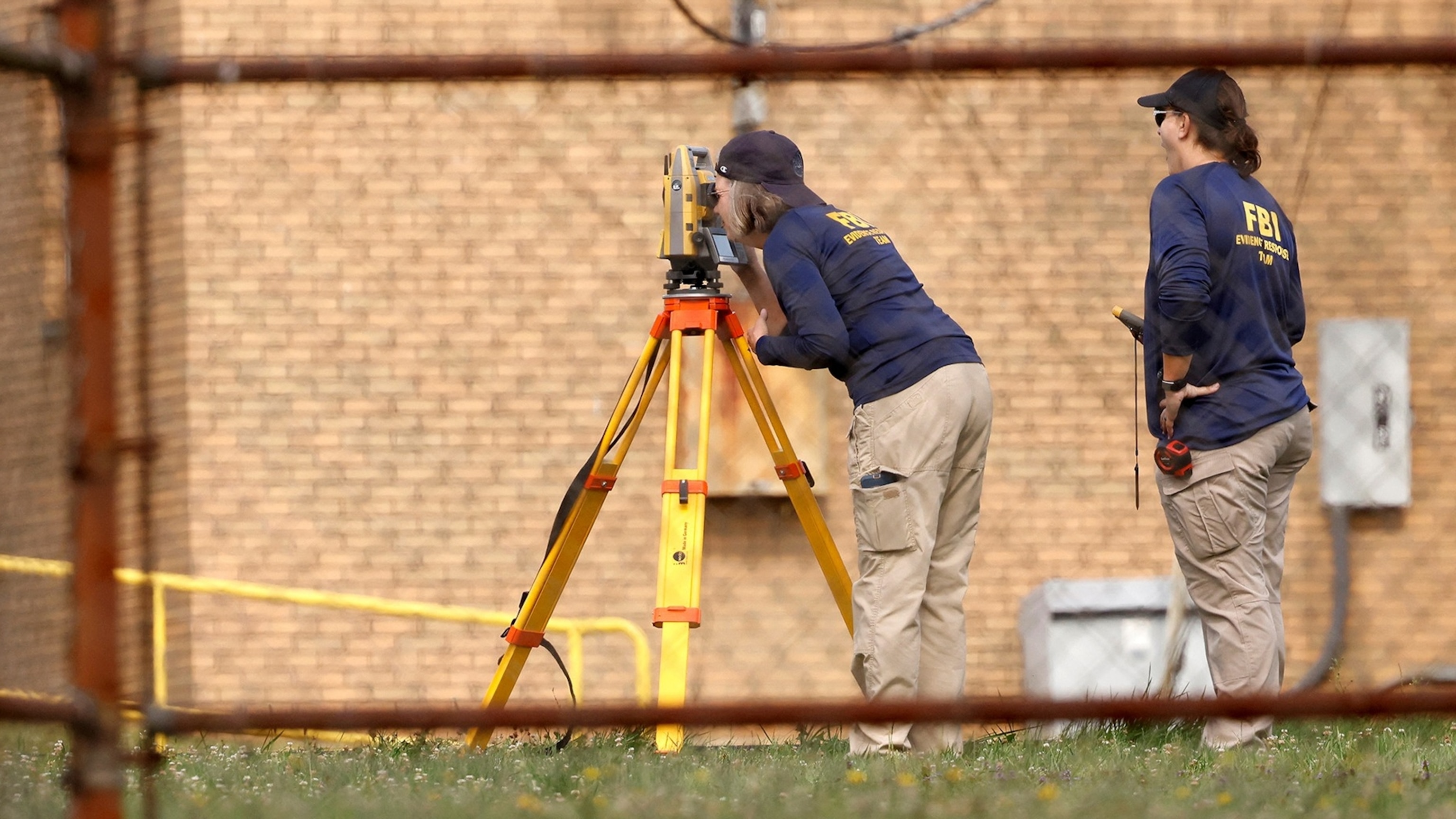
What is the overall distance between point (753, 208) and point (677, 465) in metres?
0.80

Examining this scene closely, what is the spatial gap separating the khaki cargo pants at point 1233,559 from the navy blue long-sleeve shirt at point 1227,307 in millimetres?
57

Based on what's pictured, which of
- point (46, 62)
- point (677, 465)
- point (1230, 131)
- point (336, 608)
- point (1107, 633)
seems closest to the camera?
point (46, 62)

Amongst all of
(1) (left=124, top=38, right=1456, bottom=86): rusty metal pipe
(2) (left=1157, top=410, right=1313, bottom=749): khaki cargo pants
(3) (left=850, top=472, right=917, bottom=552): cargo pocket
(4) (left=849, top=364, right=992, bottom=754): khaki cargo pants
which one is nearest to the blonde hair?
(4) (left=849, top=364, right=992, bottom=754): khaki cargo pants

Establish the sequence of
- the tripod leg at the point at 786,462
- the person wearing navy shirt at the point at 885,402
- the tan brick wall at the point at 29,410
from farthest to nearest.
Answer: the tan brick wall at the point at 29,410 → the tripod leg at the point at 786,462 → the person wearing navy shirt at the point at 885,402

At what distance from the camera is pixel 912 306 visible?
4637mm

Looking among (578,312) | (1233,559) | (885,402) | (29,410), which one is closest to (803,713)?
(885,402)

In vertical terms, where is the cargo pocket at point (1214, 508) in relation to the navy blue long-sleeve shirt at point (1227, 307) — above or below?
below

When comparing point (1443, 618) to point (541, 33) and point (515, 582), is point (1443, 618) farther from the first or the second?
point (541, 33)

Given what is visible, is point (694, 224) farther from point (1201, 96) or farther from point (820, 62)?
point (820, 62)

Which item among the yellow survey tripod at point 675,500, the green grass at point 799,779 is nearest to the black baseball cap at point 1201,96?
the yellow survey tripod at point 675,500

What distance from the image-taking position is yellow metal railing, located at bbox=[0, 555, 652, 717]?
674cm

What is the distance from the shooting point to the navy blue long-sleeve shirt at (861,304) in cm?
452

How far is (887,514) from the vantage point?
4.54 metres

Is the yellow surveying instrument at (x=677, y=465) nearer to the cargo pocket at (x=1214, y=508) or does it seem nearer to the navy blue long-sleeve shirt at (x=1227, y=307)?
the cargo pocket at (x=1214, y=508)
